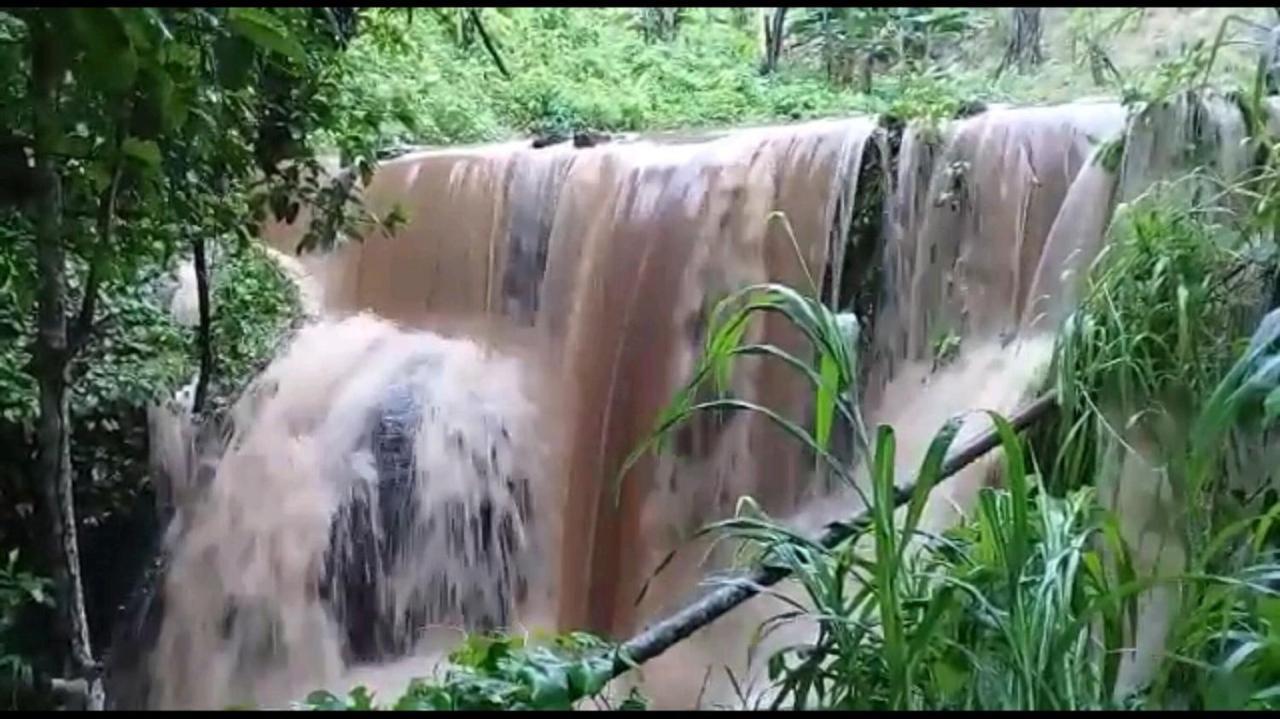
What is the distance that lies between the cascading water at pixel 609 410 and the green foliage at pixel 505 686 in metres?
1.83

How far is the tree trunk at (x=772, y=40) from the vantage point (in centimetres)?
640

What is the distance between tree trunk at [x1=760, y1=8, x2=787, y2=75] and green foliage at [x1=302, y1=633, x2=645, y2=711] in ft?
17.9

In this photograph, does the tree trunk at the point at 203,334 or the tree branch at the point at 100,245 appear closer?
Result: the tree branch at the point at 100,245

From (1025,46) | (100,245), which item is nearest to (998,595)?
(100,245)

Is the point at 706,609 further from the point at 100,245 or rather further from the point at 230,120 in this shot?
the point at 230,120

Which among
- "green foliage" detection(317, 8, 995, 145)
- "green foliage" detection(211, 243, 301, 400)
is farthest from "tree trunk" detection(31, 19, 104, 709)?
"green foliage" detection(317, 8, 995, 145)

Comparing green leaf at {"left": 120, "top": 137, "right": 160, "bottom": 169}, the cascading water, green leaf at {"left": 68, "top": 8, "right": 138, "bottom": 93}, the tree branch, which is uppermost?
green leaf at {"left": 68, "top": 8, "right": 138, "bottom": 93}

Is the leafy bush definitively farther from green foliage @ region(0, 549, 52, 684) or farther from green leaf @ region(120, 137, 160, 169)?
green leaf @ region(120, 137, 160, 169)

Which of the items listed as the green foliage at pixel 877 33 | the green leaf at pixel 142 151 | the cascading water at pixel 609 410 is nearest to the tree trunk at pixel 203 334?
the cascading water at pixel 609 410

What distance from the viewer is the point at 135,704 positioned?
332 cm

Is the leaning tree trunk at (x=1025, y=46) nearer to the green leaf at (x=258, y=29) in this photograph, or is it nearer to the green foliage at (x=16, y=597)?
the green foliage at (x=16, y=597)

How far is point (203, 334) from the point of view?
137 inches

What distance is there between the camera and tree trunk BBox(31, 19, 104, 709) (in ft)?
5.44

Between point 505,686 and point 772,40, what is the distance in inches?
221
